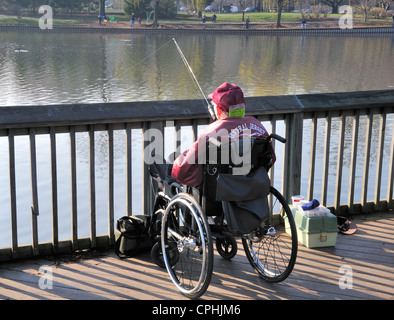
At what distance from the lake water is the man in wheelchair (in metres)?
3.42

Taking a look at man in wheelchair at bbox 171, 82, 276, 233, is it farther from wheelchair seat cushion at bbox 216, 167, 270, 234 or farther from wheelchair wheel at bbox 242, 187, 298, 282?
wheelchair wheel at bbox 242, 187, 298, 282

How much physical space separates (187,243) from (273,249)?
32.9 inches

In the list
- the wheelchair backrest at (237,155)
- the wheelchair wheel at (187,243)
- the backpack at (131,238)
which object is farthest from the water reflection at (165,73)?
the wheelchair backrest at (237,155)

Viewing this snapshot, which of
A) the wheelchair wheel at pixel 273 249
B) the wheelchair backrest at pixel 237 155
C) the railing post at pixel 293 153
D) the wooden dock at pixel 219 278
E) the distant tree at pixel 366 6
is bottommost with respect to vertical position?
the wooden dock at pixel 219 278

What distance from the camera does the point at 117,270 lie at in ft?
11.0

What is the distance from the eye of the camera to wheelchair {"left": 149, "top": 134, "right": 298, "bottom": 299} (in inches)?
112

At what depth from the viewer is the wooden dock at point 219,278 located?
3027mm

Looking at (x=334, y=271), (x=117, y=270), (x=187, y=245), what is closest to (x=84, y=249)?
(x=117, y=270)

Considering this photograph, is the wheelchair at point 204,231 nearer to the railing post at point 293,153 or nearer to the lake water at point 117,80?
the railing post at point 293,153

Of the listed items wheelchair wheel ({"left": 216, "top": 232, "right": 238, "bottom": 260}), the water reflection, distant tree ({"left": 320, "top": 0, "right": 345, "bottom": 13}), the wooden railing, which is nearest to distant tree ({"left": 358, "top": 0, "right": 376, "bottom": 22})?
distant tree ({"left": 320, "top": 0, "right": 345, "bottom": 13})

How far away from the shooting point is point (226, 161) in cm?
287

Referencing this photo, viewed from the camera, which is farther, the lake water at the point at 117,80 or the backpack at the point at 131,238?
the lake water at the point at 117,80

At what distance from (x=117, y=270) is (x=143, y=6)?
59.2 metres
